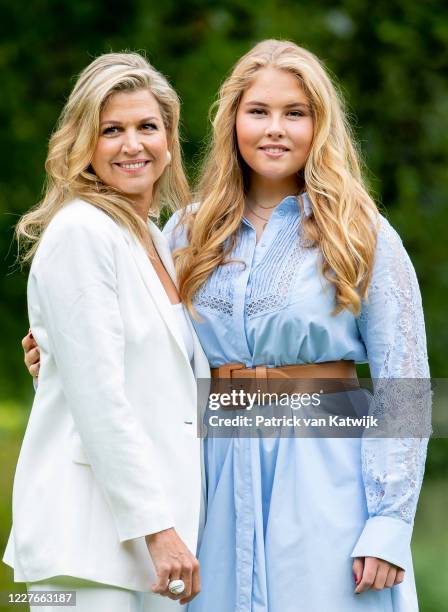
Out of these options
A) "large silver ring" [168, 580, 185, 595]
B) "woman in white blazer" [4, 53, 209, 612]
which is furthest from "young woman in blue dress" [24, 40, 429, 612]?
"large silver ring" [168, 580, 185, 595]

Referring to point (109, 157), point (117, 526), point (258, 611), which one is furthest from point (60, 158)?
point (258, 611)

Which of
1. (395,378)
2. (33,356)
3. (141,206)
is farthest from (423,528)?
(141,206)

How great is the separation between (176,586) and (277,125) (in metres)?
1.27

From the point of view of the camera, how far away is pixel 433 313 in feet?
29.6

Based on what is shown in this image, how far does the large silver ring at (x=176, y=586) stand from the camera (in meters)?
2.71

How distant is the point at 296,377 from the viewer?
3.07 meters

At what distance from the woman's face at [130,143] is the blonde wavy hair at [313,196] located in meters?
0.29

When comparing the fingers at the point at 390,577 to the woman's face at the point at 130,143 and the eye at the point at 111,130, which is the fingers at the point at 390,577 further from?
the eye at the point at 111,130

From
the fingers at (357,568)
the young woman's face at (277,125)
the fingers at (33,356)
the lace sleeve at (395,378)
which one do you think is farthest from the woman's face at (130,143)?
the fingers at (357,568)

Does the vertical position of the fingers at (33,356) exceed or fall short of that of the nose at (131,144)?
it falls short

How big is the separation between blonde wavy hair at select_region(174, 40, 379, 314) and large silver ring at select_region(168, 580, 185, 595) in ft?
2.56

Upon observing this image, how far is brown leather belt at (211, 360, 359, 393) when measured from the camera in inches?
121

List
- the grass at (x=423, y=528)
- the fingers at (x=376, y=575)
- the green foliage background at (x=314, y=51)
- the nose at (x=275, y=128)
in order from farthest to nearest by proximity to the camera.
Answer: the green foliage background at (x=314, y=51), the grass at (x=423, y=528), the nose at (x=275, y=128), the fingers at (x=376, y=575)

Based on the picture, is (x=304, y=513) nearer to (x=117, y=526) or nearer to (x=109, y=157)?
(x=117, y=526)
